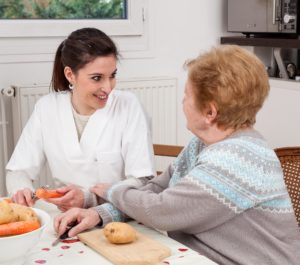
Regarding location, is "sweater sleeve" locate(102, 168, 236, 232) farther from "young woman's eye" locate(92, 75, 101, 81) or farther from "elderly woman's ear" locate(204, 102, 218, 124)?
"young woman's eye" locate(92, 75, 101, 81)

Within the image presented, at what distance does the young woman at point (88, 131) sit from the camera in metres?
1.78

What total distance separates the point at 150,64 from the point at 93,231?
1848 mm

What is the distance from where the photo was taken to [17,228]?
1031mm

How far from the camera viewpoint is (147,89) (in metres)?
2.90

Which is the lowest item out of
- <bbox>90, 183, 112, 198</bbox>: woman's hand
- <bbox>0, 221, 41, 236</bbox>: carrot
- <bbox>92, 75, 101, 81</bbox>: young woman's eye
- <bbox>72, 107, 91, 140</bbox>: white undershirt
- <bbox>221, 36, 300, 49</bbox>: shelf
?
<bbox>90, 183, 112, 198</bbox>: woman's hand

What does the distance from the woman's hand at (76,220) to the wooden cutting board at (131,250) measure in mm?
39

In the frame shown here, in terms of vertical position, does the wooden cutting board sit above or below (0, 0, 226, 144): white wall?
below

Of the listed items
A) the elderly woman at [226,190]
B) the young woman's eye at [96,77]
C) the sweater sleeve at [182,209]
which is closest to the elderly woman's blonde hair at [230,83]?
the elderly woman at [226,190]

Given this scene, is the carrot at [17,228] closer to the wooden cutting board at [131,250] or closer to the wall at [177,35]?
the wooden cutting board at [131,250]

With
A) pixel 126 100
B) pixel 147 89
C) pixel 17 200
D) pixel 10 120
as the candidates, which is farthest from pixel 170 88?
pixel 17 200

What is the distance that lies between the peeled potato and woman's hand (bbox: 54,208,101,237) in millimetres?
111

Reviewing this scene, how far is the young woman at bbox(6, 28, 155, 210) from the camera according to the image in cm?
178

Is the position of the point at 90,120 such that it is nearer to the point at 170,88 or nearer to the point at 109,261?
the point at 109,261

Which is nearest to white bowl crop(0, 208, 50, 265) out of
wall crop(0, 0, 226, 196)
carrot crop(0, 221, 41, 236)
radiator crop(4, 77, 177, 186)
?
carrot crop(0, 221, 41, 236)
